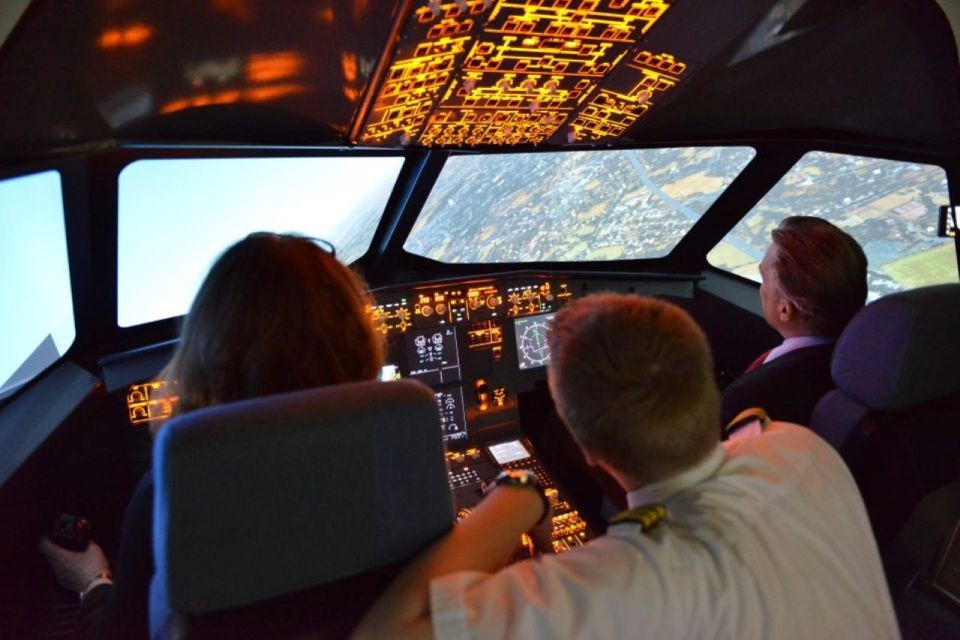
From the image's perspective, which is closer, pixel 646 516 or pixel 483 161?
pixel 646 516

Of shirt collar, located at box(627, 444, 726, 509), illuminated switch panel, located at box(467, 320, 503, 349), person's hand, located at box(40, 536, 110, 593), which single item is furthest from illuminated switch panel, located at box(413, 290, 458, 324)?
shirt collar, located at box(627, 444, 726, 509)

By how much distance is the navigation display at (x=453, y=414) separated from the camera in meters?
3.25

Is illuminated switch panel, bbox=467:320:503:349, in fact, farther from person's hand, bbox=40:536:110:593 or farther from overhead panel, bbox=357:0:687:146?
person's hand, bbox=40:536:110:593

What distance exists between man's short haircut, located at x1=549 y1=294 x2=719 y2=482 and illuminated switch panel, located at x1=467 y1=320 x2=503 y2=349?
7.61 ft

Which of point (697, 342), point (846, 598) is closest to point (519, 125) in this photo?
point (697, 342)

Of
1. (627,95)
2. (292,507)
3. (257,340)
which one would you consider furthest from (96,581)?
(627,95)

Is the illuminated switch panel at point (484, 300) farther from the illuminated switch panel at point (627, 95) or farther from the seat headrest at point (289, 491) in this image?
the seat headrest at point (289, 491)

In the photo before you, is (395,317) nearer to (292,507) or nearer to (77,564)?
(77,564)

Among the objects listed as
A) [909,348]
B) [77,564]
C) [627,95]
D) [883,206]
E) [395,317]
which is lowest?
[77,564]

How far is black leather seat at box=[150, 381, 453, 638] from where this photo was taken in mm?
753

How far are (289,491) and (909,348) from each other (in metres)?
1.59

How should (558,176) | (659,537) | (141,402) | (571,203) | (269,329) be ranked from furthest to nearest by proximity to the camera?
(571,203)
(558,176)
(141,402)
(269,329)
(659,537)

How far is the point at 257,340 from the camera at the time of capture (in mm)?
1084

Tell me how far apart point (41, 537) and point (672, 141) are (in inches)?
128
